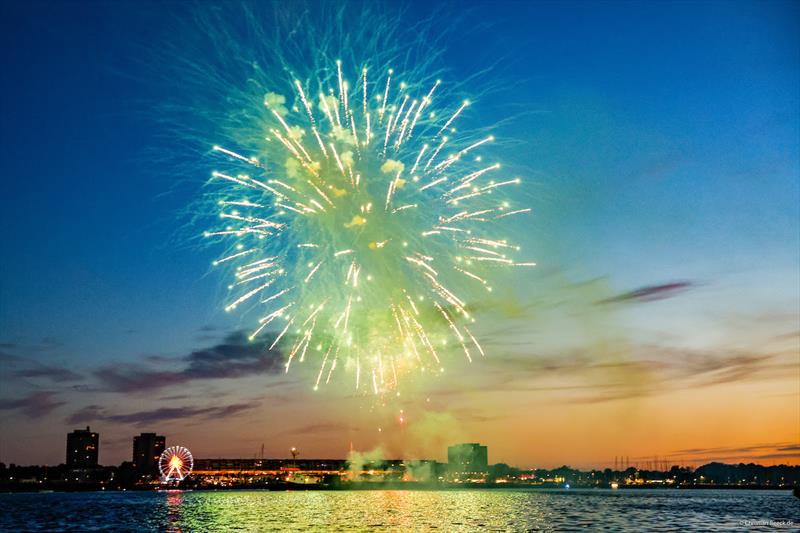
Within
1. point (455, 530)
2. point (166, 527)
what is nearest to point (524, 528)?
point (455, 530)

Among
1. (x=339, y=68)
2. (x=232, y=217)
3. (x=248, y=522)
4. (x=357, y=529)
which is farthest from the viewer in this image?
(x=248, y=522)

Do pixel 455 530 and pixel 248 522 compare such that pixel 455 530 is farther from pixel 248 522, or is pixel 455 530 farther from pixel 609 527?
pixel 248 522

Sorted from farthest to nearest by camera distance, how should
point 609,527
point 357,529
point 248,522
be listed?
point 248,522
point 609,527
point 357,529

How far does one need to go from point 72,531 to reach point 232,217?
48.5 m

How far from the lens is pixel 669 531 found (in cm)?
6912

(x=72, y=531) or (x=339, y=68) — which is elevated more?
(x=339, y=68)

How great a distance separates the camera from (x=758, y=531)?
69.4 metres

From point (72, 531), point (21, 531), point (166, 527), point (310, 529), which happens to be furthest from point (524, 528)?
point (21, 531)

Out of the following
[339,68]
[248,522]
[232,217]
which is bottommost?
[248,522]

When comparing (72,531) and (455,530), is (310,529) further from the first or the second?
(72,531)

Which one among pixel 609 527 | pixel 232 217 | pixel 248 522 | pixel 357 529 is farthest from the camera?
pixel 248 522

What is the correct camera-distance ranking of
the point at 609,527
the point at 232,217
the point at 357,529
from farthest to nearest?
1. the point at 609,527
2. the point at 357,529
3. the point at 232,217

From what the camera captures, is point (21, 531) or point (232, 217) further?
point (21, 531)

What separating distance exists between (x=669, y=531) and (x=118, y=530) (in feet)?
182
